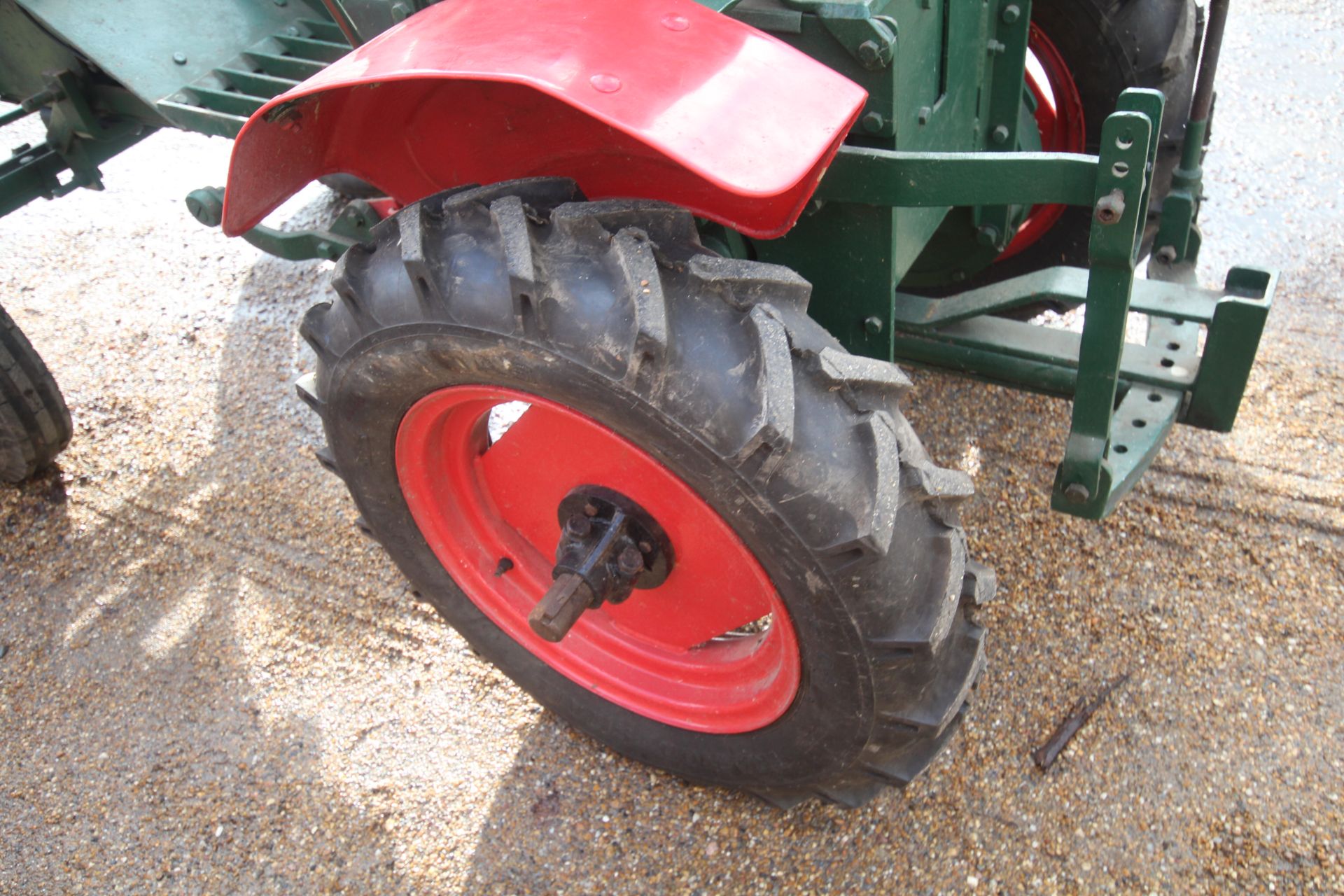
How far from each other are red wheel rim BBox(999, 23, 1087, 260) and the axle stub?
120 cm

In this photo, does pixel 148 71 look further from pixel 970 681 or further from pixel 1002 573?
pixel 1002 573

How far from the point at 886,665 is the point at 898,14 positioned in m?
0.91

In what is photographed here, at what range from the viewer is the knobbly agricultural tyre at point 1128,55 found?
2.17 metres

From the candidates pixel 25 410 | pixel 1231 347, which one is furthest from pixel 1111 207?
pixel 25 410

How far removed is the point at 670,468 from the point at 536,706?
0.95 m

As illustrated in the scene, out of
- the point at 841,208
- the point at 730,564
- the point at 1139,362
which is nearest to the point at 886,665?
the point at 730,564

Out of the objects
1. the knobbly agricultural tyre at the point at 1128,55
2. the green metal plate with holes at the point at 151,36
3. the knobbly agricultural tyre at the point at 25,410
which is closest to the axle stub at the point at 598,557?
the green metal plate with holes at the point at 151,36

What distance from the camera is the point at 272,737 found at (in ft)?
6.88

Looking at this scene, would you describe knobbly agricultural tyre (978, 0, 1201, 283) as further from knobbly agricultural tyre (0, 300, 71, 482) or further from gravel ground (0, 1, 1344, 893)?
knobbly agricultural tyre (0, 300, 71, 482)

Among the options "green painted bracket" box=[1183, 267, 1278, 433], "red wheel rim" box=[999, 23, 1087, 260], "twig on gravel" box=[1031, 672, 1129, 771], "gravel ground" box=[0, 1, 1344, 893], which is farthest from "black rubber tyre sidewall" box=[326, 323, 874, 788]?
"red wheel rim" box=[999, 23, 1087, 260]

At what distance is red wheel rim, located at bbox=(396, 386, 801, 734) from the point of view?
165cm

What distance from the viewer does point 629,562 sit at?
1641mm

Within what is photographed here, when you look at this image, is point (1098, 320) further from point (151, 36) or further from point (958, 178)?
point (151, 36)

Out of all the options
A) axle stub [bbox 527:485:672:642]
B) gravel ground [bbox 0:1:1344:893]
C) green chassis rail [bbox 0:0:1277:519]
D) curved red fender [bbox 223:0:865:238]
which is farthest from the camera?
gravel ground [bbox 0:1:1344:893]
